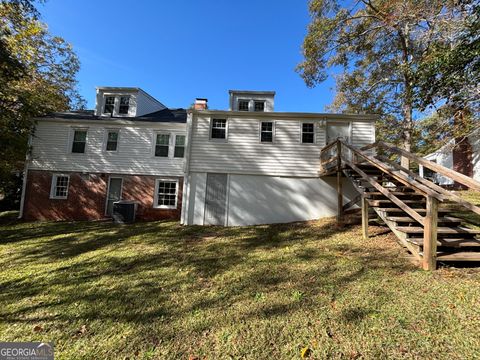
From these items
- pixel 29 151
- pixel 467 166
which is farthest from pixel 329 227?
pixel 29 151

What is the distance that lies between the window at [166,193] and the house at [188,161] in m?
0.05

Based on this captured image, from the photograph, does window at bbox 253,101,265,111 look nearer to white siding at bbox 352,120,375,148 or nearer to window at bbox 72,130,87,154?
white siding at bbox 352,120,375,148

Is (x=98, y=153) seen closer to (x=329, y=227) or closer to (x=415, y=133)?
(x=329, y=227)

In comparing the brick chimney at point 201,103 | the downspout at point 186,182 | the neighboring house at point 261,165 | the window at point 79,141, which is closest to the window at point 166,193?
the downspout at point 186,182

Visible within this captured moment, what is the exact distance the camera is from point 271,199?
409 inches

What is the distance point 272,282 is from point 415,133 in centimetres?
1481

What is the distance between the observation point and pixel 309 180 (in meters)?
10.4

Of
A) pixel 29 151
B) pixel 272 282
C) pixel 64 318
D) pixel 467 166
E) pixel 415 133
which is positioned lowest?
pixel 64 318

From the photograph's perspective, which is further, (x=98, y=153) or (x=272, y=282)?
(x=98, y=153)

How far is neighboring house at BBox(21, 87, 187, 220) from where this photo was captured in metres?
12.4

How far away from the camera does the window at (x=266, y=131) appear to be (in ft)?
35.5

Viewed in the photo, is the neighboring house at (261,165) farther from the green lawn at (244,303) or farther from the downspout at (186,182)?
the green lawn at (244,303)

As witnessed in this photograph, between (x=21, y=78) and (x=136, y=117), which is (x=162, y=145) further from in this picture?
(x=21, y=78)

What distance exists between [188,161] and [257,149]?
3.07 metres
